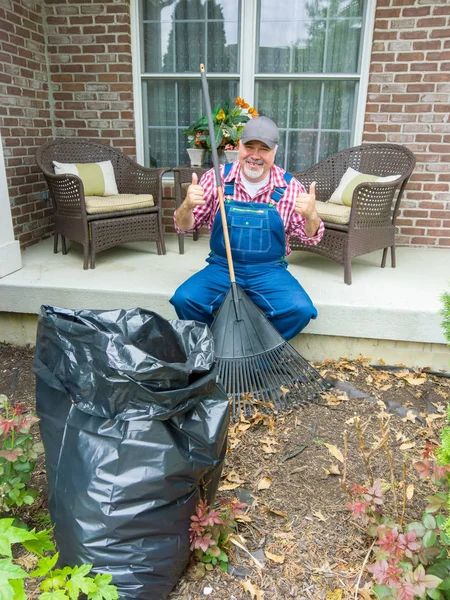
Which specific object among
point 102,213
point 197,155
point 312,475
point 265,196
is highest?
point 197,155

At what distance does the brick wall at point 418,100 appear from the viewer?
354 cm

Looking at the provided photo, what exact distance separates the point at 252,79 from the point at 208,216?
196 centimetres

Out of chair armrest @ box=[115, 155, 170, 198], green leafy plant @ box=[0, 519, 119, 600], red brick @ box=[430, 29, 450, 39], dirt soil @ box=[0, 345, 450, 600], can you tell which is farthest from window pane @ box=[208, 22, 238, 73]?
green leafy plant @ box=[0, 519, 119, 600]

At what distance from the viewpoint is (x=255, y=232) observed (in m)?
2.45

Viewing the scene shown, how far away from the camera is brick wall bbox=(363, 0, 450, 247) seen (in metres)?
3.54

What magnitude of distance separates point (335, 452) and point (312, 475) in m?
0.18

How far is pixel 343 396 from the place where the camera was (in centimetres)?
250

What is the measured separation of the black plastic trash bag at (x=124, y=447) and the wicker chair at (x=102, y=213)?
191 cm

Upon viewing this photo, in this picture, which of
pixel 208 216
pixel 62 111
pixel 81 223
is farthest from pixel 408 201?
pixel 62 111

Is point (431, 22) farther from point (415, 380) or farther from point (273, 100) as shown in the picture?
point (415, 380)

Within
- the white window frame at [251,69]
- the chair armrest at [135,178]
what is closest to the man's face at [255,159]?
the chair armrest at [135,178]

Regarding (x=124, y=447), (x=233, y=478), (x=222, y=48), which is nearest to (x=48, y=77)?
(x=222, y=48)

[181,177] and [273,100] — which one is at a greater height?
[273,100]

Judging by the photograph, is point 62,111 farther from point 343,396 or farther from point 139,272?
point 343,396
